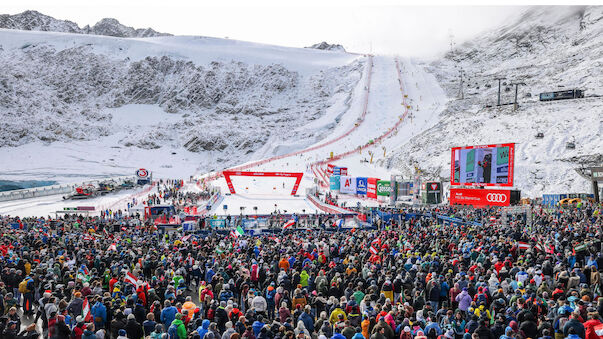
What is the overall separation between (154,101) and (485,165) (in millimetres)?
94426

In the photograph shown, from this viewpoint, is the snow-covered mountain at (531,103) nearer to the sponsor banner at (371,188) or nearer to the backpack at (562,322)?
the sponsor banner at (371,188)

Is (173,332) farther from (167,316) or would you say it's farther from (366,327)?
(366,327)

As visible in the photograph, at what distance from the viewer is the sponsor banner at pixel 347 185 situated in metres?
48.9

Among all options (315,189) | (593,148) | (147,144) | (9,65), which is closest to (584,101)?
(593,148)

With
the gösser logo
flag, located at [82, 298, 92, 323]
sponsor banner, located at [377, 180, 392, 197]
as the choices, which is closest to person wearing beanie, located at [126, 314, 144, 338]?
Answer: flag, located at [82, 298, 92, 323]

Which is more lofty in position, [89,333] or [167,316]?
[89,333]

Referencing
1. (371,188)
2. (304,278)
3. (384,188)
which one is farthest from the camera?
(371,188)

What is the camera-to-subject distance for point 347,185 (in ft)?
162

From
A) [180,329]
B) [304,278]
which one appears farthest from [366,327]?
[304,278]

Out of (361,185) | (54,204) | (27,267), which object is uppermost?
(361,185)

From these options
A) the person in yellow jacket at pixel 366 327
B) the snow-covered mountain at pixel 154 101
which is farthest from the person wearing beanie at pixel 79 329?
the snow-covered mountain at pixel 154 101

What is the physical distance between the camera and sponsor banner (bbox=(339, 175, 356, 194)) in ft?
160

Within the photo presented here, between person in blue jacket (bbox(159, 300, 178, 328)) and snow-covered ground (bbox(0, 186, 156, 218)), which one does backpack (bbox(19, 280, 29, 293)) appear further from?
snow-covered ground (bbox(0, 186, 156, 218))

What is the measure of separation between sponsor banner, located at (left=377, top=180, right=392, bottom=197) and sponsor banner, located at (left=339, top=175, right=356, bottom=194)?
486 cm
